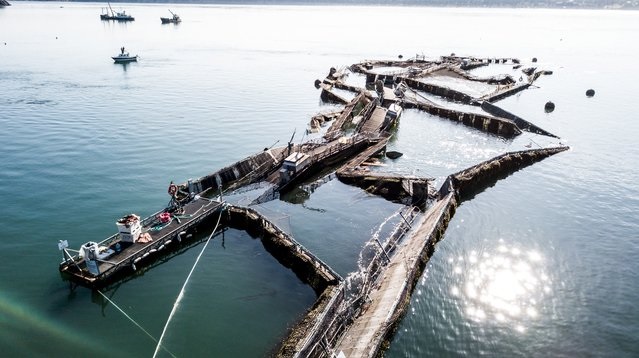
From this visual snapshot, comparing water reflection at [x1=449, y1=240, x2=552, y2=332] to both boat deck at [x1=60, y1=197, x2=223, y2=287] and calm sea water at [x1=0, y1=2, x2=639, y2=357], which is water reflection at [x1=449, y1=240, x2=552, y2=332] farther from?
boat deck at [x1=60, y1=197, x2=223, y2=287]

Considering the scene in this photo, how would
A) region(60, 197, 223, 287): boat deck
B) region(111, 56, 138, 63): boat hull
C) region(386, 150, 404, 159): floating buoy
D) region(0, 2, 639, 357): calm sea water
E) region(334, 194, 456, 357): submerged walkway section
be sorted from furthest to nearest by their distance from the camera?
1. region(111, 56, 138, 63): boat hull
2. region(386, 150, 404, 159): floating buoy
3. region(60, 197, 223, 287): boat deck
4. region(0, 2, 639, 357): calm sea water
5. region(334, 194, 456, 357): submerged walkway section

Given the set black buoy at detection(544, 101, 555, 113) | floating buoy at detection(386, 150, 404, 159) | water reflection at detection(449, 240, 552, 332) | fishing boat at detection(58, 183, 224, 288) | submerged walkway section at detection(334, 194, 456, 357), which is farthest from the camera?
black buoy at detection(544, 101, 555, 113)

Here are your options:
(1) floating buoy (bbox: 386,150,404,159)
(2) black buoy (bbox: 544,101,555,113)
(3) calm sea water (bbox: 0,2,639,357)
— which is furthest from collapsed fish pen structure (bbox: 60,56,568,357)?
(2) black buoy (bbox: 544,101,555,113)

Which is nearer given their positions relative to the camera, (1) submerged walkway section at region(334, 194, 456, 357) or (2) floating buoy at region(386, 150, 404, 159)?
(1) submerged walkway section at region(334, 194, 456, 357)

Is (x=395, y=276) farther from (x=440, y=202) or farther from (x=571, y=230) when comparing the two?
(x=571, y=230)

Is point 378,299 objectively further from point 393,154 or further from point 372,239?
point 393,154

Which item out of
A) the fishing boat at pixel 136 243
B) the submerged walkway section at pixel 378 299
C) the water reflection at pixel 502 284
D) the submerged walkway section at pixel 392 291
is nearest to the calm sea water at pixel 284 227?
the water reflection at pixel 502 284

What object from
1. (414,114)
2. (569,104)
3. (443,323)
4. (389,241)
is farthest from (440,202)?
(569,104)
